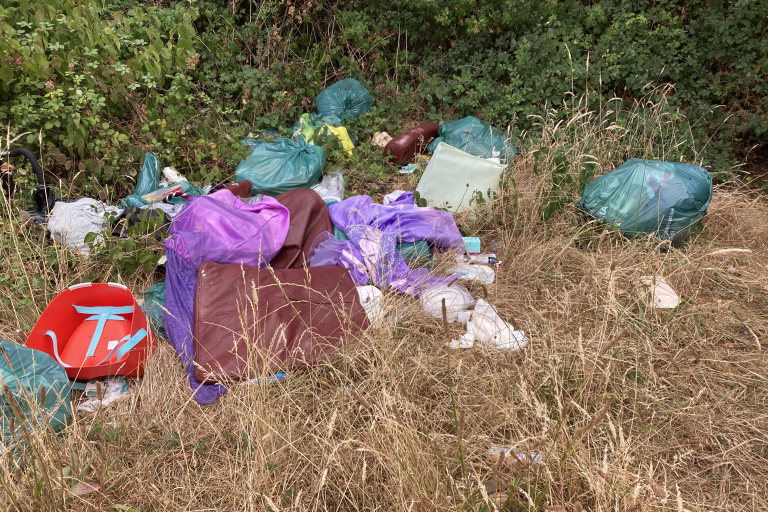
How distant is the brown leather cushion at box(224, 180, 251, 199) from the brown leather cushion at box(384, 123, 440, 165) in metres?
1.33

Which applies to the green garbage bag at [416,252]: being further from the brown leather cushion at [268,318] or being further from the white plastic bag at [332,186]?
the white plastic bag at [332,186]

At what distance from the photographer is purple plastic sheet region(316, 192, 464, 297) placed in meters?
2.89

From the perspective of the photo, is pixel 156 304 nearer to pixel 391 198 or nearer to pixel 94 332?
pixel 94 332

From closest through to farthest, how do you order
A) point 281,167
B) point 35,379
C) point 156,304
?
point 35,379 → point 156,304 → point 281,167

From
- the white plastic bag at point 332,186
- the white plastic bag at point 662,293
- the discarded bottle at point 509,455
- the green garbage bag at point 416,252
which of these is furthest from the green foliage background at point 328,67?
the discarded bottle at point 509,455

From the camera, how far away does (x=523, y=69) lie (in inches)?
193

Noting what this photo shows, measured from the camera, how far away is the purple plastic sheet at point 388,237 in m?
2.89

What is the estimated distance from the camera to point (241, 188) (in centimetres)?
362

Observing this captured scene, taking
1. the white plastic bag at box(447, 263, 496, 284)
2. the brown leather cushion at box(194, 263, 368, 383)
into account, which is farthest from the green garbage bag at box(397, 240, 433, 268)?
the brown leather cushion at box(194, 263, 368, 383)

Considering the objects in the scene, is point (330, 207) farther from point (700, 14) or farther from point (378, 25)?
point (700, 14)

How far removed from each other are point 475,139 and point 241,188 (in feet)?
6.49

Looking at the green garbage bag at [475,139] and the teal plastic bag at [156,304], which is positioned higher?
the green garbage bag at [475,139]

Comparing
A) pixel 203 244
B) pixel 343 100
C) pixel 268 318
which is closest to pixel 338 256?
pixel 268 318

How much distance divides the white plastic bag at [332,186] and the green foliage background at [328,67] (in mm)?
347
